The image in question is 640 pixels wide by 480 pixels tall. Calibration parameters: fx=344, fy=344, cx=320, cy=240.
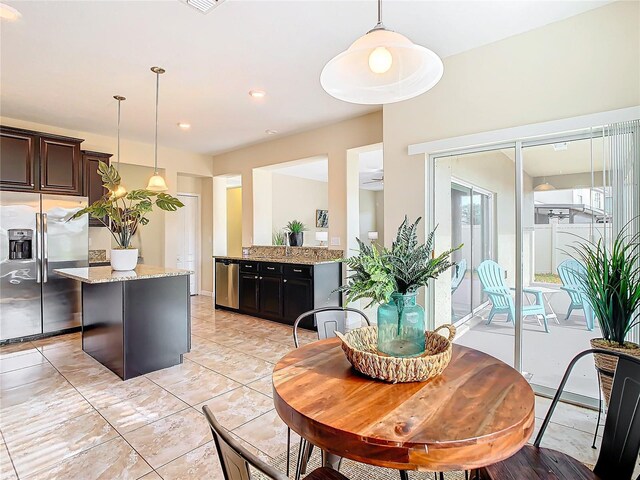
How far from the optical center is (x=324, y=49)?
9.85 feet

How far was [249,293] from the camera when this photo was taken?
5.55 meters

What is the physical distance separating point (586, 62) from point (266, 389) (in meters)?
3.54

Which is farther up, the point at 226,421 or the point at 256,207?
the point at 256,207

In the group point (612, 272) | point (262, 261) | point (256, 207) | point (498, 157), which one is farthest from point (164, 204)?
point (612, 272)

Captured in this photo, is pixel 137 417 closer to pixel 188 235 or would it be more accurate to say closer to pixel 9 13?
pixel 9 13

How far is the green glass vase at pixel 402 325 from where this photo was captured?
4.63ft

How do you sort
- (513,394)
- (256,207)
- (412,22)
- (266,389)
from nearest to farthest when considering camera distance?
(513,394)
(412,22)
(266,389)
(256,207)

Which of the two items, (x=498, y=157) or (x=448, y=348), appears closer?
(x=448, y=348)

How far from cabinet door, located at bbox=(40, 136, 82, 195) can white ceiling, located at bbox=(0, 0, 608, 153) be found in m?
0.41

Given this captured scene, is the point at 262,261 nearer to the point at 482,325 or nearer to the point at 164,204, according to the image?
the point at 164,204

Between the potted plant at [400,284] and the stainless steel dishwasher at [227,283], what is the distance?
4.54 metres

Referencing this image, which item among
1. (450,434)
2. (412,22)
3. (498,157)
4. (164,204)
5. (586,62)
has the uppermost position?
(412,22)

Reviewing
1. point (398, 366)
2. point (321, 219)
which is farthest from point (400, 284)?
point (321, 219)

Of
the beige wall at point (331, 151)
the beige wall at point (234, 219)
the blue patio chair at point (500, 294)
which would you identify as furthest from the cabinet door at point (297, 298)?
the beige wall at point (234, 219)
